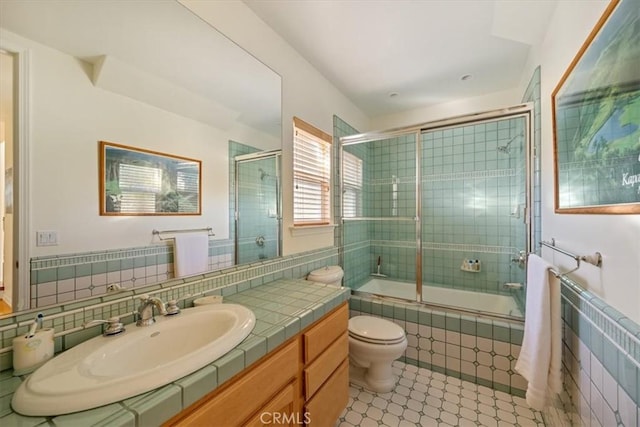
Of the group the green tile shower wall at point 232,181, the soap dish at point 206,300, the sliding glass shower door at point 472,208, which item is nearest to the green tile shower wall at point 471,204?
the sliding glass shower door at point 472,208

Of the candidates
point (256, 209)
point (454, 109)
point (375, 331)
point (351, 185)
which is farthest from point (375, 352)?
point (454, 109)

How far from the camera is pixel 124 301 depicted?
3.31 ft

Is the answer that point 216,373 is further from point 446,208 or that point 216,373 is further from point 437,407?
point 446,208

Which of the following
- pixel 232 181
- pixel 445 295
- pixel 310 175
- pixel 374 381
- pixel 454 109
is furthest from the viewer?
pixel 454 109

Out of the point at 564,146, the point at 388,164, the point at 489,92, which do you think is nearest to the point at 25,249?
the point at 564,146

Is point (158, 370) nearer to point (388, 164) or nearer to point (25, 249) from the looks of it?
point (25, 249)

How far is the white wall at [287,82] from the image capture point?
1474mm

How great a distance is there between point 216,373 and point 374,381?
148 cm

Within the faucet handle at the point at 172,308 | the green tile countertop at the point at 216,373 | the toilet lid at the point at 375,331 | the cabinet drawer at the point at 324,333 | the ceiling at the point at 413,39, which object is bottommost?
the toilet lid at the point at 375,331

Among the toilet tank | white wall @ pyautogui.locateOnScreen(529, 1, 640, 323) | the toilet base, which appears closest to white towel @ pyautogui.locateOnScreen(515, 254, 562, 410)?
white wall @ pyautogui.locateOnScreen(529, 1, 640, 323)

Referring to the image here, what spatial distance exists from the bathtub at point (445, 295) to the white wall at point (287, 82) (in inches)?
37.6

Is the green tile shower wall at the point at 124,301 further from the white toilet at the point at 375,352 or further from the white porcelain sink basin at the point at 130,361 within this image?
the white toilet at the point at 375,352

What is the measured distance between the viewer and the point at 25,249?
0.79 meters

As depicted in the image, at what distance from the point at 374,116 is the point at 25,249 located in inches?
133
